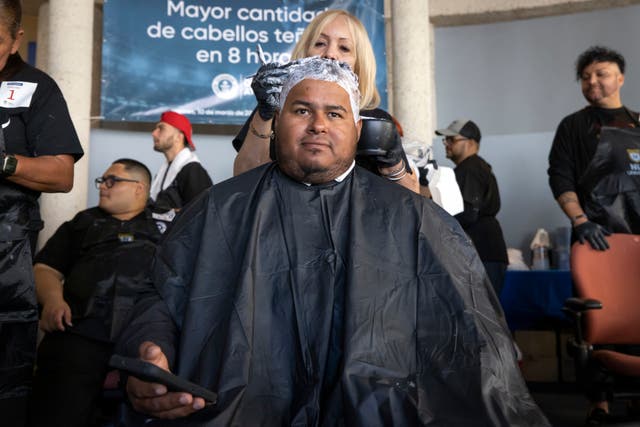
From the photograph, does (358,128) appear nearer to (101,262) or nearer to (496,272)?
(101,262)

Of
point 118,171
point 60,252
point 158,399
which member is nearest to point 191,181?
point 118,171

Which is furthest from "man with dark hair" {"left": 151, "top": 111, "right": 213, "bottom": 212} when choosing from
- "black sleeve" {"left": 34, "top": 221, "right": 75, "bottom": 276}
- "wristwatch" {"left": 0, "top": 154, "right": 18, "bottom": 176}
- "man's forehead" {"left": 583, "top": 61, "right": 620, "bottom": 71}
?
"man's forehead" {"left": 583, "top": 61, "right": 620, "bottom": 71}

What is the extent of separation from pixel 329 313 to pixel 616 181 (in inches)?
90.4

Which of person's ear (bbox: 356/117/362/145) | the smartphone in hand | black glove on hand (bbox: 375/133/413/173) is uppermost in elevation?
person's ear (bbox: 356/117/362/145)

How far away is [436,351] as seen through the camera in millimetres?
1473

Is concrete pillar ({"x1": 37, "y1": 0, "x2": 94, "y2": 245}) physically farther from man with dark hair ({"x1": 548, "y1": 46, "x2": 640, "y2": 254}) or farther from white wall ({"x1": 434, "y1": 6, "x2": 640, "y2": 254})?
man with dark hair ({"x1": 548, "y1": 46, "x2": 640, "y2": 254})

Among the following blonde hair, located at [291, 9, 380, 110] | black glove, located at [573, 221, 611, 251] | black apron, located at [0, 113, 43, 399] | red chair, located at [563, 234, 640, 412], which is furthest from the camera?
black glove, located at [573, 221, 611, 251]

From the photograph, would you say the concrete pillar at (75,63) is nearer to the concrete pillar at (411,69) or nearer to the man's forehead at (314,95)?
the concrete pillar at (411,69)

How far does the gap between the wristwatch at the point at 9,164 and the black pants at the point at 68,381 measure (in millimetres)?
1287

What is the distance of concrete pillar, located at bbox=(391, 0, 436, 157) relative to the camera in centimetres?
523

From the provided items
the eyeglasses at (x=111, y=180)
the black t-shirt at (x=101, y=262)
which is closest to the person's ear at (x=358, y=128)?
the black t-shirt at (x=101, y=262)

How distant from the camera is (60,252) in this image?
325cm

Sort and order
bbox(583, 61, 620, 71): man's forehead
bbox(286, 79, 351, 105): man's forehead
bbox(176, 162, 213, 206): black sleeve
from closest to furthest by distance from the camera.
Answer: bbox(286, 79, 351, 105): man's forehead < bbox(583, 61, 620, 71): man's forehead < bbox(176, 162, 213, 206): black sleeve

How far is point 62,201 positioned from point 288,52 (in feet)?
6.31
